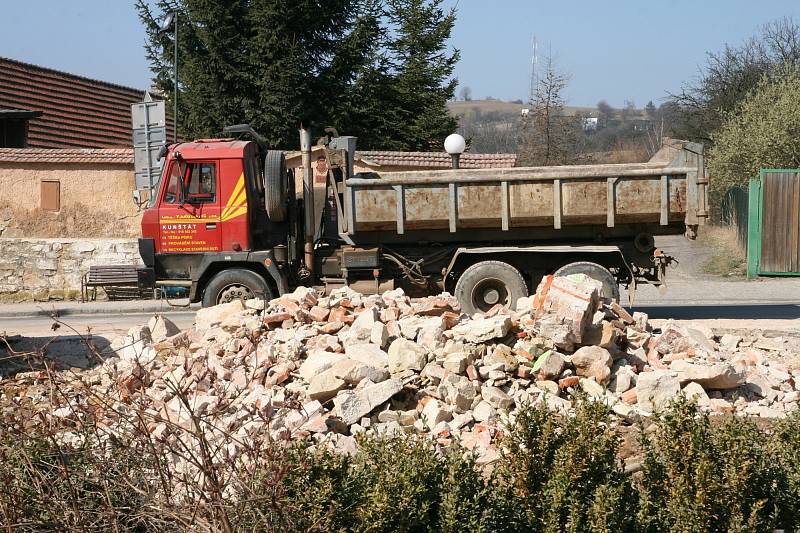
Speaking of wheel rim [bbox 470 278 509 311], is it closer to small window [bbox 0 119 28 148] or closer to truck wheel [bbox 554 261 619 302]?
truck wheel [bbox 554 261 619 302]

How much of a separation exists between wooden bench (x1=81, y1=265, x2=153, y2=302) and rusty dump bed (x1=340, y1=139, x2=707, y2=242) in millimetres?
7917

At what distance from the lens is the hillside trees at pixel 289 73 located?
23.0m

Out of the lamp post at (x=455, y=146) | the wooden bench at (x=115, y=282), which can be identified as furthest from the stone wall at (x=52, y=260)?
the lamp post at (x=455, y=146)

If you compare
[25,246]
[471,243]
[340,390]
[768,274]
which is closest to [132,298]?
[25,246]

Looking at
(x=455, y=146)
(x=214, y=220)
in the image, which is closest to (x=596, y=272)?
(x=455, y=146)

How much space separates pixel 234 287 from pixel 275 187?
1601mm

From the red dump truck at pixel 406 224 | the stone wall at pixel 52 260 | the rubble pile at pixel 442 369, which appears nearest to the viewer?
the rubble pile at pixel 442 369

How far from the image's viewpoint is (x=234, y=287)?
1296 centimetres

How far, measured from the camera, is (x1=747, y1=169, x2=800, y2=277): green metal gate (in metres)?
20.3

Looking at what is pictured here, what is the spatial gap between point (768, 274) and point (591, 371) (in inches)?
550

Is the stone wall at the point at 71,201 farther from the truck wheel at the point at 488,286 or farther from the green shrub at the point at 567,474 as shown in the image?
the green shrub at the point at 567,474

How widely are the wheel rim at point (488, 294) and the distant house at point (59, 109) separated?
1697 cm

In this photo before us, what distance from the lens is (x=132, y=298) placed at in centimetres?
1886

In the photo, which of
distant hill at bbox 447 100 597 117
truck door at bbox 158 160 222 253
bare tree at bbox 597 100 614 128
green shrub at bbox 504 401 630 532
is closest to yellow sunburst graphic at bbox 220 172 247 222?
truck door at bbox 158 160 222 253
